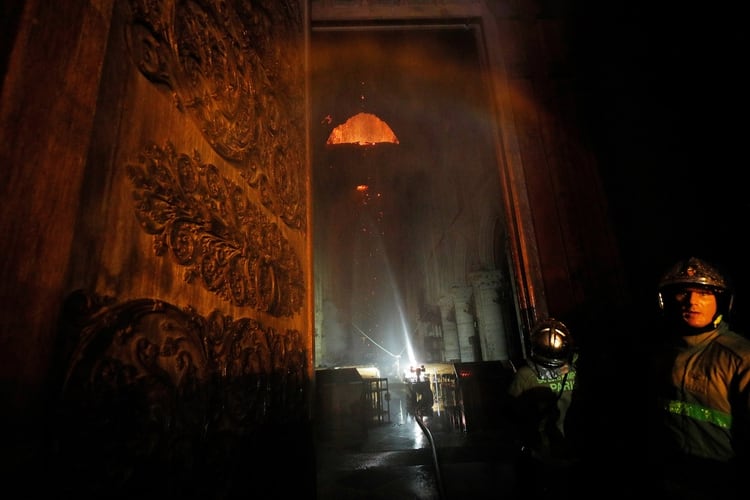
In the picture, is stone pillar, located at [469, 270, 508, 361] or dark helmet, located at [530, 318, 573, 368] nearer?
dark helmet, located at [530, 318, 573, 368]

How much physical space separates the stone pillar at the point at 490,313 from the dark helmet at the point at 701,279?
8956mm

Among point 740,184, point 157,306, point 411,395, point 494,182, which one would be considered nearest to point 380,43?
point 494,182

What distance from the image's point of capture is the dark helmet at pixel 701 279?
215cm

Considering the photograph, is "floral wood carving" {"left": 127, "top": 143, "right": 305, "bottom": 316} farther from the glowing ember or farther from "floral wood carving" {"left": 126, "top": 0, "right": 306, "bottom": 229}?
the glowing ember

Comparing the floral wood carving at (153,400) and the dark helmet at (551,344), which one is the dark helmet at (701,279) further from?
the floral wood carving at (153,400)

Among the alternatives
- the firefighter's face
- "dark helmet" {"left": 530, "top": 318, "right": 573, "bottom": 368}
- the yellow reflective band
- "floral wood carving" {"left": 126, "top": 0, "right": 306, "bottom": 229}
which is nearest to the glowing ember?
"floral wood carving" {"left": 126, "top": 0, "right": 306, "bottom": 229}

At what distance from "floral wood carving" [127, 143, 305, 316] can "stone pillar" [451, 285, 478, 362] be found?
1223 centimetres

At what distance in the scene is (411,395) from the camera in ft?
33.4

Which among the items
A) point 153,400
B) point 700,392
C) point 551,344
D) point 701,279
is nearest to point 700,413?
point 700,392

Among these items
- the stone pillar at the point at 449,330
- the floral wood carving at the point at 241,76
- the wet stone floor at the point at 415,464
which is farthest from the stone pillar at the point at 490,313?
the floral wood carving at the point at 241,76

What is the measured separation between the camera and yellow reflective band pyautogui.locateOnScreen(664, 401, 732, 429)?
1850 mm

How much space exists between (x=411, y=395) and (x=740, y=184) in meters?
9.17

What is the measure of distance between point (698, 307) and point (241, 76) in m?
3.18

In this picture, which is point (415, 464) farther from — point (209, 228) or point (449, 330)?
point (449, 330)
